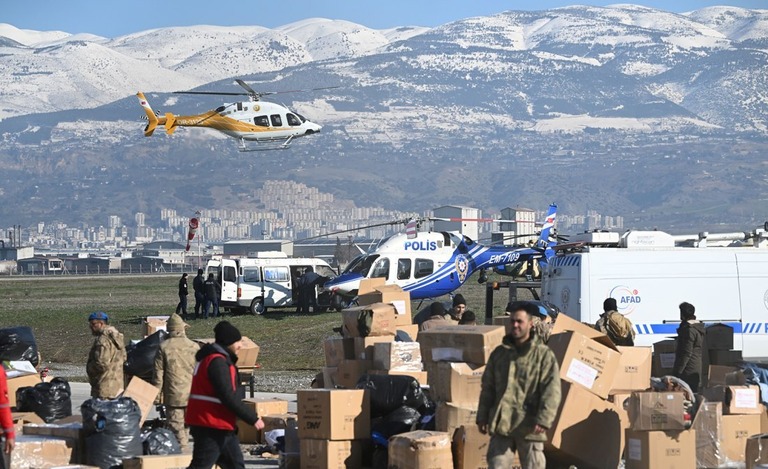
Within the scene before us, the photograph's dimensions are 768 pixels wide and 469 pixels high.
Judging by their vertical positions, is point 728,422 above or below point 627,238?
below

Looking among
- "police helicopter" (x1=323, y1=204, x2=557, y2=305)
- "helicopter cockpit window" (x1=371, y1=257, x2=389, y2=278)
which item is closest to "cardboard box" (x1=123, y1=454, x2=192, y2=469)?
"police helicopter" (x1=323, y1=204, x2=557, y2=305)

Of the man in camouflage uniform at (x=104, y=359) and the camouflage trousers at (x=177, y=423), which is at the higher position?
the man in camouflage uniform at (x=104, y=359)

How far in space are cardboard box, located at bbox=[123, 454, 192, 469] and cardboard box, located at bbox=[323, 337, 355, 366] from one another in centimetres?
311

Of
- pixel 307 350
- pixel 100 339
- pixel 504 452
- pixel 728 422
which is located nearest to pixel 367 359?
pixel 100 339

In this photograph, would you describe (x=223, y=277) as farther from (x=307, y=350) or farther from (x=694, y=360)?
(x=694, y=360)

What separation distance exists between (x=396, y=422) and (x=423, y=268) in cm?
2118

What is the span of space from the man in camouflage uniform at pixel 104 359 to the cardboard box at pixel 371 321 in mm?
2228

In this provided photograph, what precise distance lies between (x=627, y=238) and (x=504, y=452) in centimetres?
1085

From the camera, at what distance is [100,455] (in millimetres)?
10836

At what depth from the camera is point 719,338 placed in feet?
46.8

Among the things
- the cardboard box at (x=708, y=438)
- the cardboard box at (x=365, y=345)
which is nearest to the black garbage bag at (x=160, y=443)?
the cardboard box at (x=365, y=345)

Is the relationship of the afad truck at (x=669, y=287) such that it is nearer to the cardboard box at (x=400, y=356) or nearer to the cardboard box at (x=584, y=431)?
the cardboard box at (x=400, y=356)

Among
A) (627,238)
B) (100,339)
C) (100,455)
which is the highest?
(627,238)

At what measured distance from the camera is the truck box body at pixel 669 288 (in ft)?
56.9
